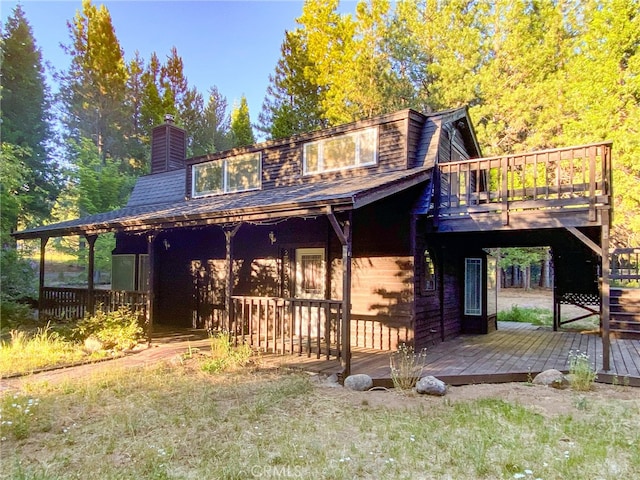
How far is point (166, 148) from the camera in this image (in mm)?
15961

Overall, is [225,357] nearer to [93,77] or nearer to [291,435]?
[291,435]

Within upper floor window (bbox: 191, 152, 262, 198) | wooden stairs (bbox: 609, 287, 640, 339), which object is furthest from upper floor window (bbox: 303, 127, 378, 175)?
wooden stairs (bbox: 609, 287, 640, 339)

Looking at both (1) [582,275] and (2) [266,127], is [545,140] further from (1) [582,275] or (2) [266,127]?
(2) [266,127]

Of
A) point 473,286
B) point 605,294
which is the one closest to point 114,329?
point 473,286

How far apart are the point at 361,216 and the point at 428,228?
1.37 meters

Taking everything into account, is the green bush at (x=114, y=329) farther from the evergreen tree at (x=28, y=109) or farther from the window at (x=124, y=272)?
the evergreen tree at (x=28, y=109)

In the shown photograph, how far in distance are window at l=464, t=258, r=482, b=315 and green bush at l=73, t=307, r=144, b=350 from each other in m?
7.81

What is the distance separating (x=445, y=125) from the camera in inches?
365

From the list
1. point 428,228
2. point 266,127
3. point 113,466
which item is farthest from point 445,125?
point 266,127

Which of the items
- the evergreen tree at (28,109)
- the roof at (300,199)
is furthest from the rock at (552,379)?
the evergreen tree at (28,109)

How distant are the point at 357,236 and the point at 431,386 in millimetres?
3880

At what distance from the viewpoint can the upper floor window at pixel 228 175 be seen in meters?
11.2

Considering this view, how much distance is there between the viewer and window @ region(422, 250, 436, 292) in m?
8.55

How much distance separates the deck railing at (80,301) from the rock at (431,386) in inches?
241
